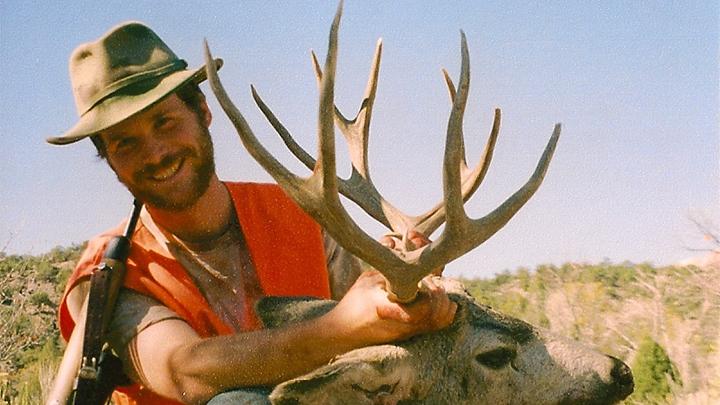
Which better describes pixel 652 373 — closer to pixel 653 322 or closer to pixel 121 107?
pixel 653 322

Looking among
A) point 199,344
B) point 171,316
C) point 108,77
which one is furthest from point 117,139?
point 199,344

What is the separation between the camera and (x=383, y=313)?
9.03 ft

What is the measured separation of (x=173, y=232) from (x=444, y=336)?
5.39ft

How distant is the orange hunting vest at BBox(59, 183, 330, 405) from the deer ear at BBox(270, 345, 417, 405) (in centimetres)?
112

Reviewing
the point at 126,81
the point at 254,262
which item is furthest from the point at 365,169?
the point at 126,81

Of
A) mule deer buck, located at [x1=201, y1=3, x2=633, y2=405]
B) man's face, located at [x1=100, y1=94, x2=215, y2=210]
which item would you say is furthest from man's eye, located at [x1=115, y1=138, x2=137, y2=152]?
mule deer buck, located at [x1=201, y1=3, x2=633, y2=405]

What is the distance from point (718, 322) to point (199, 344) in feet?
34.3

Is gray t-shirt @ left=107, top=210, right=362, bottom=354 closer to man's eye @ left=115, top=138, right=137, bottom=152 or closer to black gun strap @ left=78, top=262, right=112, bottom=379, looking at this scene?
black gun strap @ left=78, top=262, right=112, bottom=379

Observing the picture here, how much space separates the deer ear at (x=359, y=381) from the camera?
8.62 feet

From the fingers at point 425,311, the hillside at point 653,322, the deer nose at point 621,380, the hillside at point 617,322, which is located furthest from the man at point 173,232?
the hillside at point 653,322

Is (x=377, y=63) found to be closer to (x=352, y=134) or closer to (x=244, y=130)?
(x=352, y=134)

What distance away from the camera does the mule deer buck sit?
259 cm

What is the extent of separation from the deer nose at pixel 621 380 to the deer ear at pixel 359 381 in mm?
743

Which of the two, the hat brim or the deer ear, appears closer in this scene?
the deer ear
